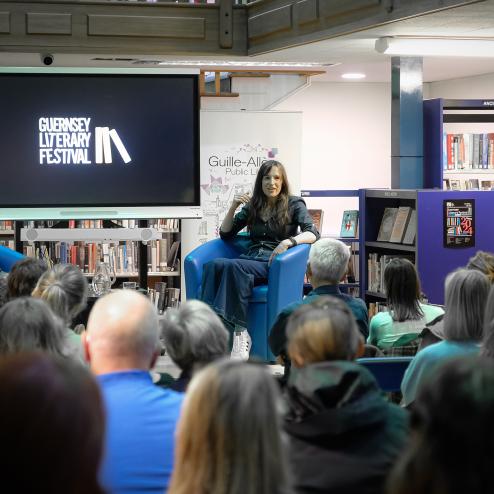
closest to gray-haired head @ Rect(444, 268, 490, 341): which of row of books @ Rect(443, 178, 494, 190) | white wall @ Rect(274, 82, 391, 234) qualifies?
row of books @ Rect(443, 178, 494, 190)

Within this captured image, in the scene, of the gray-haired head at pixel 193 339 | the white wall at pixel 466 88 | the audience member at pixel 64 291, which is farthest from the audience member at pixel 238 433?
the white wall at pixel 466 88

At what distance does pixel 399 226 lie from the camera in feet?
23.8

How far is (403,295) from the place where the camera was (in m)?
4.18

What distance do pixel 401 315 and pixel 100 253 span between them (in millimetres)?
4251

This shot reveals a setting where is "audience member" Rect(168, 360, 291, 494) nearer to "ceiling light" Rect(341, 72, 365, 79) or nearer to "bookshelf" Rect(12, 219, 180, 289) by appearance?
"bookshelf" Rect(12, 219, 180, 289)

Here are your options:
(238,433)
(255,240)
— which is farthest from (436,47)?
(238,433)

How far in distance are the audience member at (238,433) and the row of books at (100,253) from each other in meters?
6.46

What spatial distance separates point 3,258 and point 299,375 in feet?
13.6

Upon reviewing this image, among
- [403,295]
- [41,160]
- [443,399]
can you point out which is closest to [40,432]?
[443,399]

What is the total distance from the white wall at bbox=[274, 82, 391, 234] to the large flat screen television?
15.4 feet

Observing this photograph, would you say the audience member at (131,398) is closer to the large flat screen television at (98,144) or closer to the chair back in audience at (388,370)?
the chair back in audience at (388,370)

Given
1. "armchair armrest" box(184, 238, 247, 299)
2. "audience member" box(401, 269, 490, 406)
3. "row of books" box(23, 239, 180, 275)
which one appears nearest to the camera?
"audience member" box(401, 269, 490, 406)

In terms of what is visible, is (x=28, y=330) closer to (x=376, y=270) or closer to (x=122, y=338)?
(x=122, y=338)

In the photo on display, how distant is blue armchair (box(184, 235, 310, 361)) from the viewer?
6113mm
